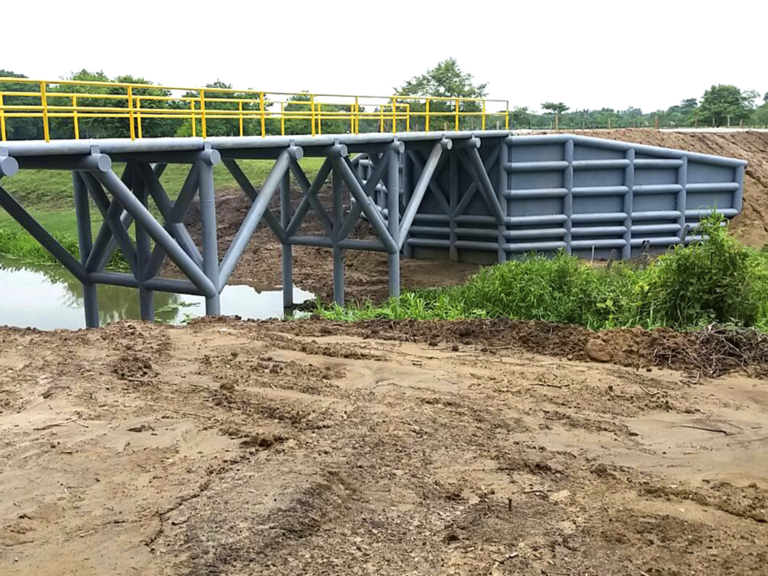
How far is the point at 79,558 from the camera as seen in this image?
4.80 m

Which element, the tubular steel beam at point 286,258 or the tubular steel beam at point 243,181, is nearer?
the tubular steel beam at point 243,181

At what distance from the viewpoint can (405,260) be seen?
80.0ft

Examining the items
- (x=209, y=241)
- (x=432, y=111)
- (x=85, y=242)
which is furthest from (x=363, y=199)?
(x=432, y=111)

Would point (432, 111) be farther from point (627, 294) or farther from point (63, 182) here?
point (627, 294)

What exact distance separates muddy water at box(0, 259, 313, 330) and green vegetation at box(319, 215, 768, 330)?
4129 mm

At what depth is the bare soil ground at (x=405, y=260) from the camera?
22312 millimetres

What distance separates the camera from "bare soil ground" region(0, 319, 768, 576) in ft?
16.1

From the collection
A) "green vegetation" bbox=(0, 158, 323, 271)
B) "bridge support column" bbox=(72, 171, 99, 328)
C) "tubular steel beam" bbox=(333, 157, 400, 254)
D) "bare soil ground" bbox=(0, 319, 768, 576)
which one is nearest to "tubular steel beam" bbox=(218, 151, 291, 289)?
"tubular steel beam" bbox=(333, 157, 400, 254)

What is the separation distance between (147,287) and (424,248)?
11.5 m

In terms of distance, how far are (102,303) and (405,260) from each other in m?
8.49

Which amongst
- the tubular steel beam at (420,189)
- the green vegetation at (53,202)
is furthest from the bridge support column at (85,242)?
the green vegetation at (53,202)

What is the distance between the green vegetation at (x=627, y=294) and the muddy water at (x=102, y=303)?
4.13 m

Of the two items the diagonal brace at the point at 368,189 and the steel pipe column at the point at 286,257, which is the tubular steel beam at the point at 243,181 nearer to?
the steel pipe column at the point at 286,257

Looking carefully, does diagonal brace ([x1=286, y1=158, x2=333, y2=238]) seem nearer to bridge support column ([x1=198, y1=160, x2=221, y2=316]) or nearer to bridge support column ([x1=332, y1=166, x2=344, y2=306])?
bridge support column ([x1=332, y1=166, x2=344, y2=306])
